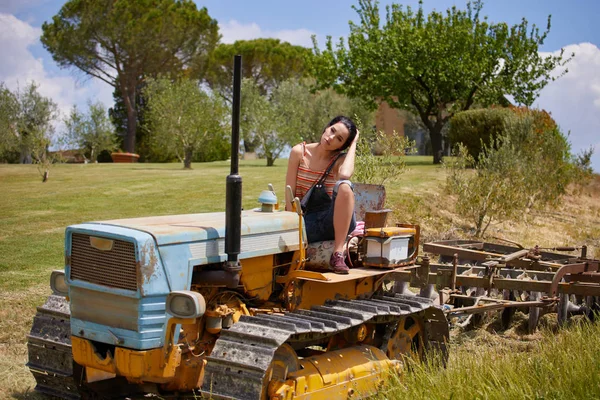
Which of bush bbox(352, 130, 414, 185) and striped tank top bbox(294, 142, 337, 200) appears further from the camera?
bush bbox(352, 130, 414, 185)

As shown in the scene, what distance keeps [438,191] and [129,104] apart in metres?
32.0

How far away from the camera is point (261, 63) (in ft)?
187

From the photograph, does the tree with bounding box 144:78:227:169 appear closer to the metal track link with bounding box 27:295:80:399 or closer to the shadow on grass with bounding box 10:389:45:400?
the shadow on grass with bounding box 10:389:45:400

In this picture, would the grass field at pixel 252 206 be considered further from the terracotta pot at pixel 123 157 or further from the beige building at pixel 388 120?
the beige building at pixel 388 120

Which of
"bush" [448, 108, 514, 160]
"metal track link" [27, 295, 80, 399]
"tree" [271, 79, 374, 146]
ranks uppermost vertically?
"tree" [271, 79, 374, 146]

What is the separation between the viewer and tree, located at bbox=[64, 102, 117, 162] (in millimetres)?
44625

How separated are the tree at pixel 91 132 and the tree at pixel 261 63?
1241 centimetres

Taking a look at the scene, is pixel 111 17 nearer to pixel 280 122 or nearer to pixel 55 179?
pixel 280 122

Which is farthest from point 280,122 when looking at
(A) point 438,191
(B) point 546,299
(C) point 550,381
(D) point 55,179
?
(C) point 550,381

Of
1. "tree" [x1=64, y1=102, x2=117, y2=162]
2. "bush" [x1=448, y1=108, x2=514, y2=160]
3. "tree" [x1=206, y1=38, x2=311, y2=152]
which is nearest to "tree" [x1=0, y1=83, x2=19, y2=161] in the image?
"tree" [x1=64, y1=102, x2=117, y2=162]

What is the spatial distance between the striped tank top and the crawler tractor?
39 centimetres

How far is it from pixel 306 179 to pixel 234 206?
1.37 metres

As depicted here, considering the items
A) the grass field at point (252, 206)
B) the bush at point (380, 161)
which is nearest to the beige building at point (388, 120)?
the grass field at point (252, 206)

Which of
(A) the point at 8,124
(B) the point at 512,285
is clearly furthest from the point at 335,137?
(A) the point at 8,124
